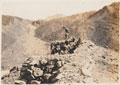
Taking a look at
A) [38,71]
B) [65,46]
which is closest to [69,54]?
[65,46]

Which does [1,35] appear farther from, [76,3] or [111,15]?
[111,15]

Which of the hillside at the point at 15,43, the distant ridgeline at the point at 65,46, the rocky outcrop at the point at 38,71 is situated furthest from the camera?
the distant ridgeline at the point at 65,46

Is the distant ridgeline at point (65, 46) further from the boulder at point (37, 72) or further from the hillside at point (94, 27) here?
the boulder at point (37, 72)

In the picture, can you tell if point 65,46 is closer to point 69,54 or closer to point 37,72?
point 69,54

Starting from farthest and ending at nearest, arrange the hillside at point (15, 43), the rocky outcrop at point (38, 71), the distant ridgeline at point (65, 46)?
the distant ridgeline at point (65, 46)
the hillside at point (15, 43)
the rocky outcrop at point (38, 71)

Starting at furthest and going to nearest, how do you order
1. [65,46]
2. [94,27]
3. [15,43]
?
[94,27] → [15,43] → [65,46]

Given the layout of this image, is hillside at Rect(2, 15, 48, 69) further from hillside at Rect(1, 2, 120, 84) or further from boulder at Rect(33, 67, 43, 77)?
boulder at Rect(33, 67, 43, 77)

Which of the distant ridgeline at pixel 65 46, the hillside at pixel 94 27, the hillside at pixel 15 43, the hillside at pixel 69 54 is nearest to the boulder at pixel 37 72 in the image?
the hillside at pixel 69 54

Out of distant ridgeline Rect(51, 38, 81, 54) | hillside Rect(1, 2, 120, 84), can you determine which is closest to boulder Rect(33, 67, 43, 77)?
hillside Rect(1, 2, 120, 84)

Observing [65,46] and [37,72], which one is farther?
[65,46]
